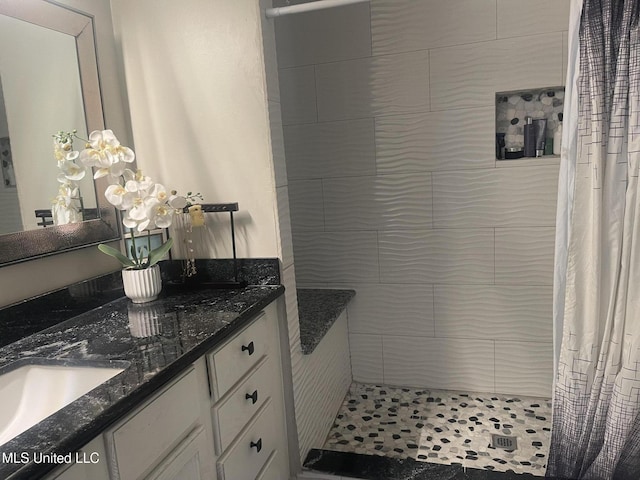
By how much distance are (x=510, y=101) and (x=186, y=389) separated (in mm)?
2002

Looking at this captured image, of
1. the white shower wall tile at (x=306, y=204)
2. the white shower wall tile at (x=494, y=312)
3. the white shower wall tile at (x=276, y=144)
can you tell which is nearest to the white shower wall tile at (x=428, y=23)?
the white shower wall tile at (x=306, y=204)

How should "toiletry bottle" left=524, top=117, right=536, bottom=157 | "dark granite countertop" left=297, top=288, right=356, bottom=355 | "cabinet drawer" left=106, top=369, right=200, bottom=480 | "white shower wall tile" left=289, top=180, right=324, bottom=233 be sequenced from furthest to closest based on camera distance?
"white shower wall tile" left=289, top=180, right=324, bottom=233, "toiletry bottle" left=524, top=117, right=536, bottom=157, "dark granite countertop" left=297, top=288, right=356, bottom=355, "cabinet drawer" left=106, top=369, right=200, bottom=480

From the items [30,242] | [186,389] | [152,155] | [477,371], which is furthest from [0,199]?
[477,371]

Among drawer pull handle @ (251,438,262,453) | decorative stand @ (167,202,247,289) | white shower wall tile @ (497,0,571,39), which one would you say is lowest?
drawer pull handle @ (251,438,262,453)

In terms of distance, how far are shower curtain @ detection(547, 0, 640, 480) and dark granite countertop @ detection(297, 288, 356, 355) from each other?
94 cm

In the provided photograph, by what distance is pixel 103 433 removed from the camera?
91cm

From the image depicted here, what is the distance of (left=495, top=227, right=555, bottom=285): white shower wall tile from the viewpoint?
231cm

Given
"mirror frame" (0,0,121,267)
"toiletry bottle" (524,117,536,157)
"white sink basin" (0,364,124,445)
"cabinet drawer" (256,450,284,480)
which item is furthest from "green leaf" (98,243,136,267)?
"toiletry bottle" (524,117,536,157)

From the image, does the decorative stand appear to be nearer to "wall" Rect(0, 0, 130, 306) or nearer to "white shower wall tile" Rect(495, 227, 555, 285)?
"wall" Rect(0, 0, 130, 306)

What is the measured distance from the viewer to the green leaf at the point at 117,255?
5.06 feet

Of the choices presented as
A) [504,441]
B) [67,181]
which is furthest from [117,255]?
[504,441]

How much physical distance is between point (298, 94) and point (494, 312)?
1.53 meters

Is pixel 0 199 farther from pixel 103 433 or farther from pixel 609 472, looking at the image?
pixel 609 472

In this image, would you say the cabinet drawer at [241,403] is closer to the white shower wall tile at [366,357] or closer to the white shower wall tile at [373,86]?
the white shower wall tile at [366,357]
